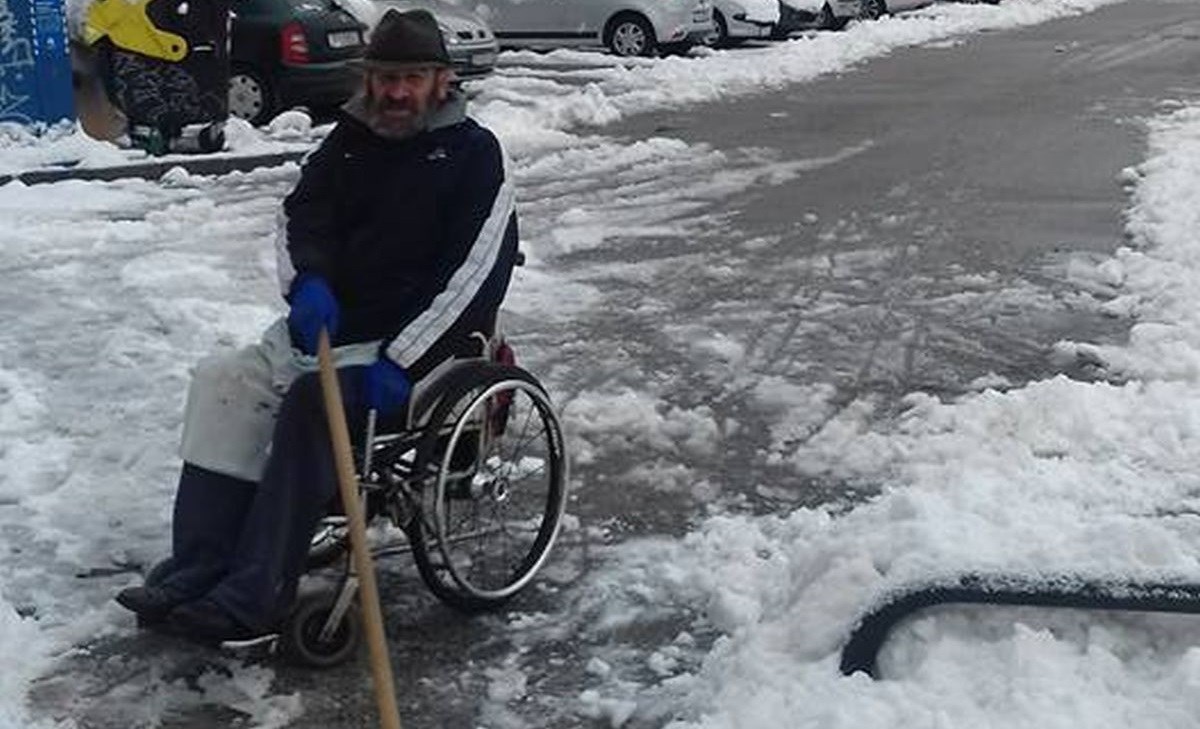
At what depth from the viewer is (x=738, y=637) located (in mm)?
4273

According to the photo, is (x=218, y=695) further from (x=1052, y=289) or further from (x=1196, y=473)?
(x=1052, y=289)

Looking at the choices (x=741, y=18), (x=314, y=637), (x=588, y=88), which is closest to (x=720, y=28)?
(x=741, y=18)

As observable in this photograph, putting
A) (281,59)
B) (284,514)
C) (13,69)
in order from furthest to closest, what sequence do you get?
(281,59) < (13,69) < (284,514)

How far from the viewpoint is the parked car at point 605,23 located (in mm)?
20078

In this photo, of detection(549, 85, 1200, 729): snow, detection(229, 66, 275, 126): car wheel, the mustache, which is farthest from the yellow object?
the mustache

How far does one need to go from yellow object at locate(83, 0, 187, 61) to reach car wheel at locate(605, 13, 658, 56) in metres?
9.66

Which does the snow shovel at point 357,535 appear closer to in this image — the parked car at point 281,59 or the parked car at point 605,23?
the parked car at point 281,59

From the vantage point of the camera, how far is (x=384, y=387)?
4.21 metres

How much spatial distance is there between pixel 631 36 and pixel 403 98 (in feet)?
53.6

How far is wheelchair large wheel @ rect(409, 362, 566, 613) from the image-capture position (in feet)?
14.1

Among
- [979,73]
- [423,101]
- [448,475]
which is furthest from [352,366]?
[979,73]

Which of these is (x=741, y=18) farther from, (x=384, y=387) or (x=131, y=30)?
(x=384, y=387)

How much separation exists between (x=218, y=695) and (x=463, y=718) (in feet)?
2.12

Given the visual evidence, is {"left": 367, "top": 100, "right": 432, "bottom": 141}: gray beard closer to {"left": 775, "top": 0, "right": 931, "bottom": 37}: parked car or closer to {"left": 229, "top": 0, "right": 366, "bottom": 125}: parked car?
{"left": 229, "top": 0, "right": 366, "bottom": 125}: parked car
